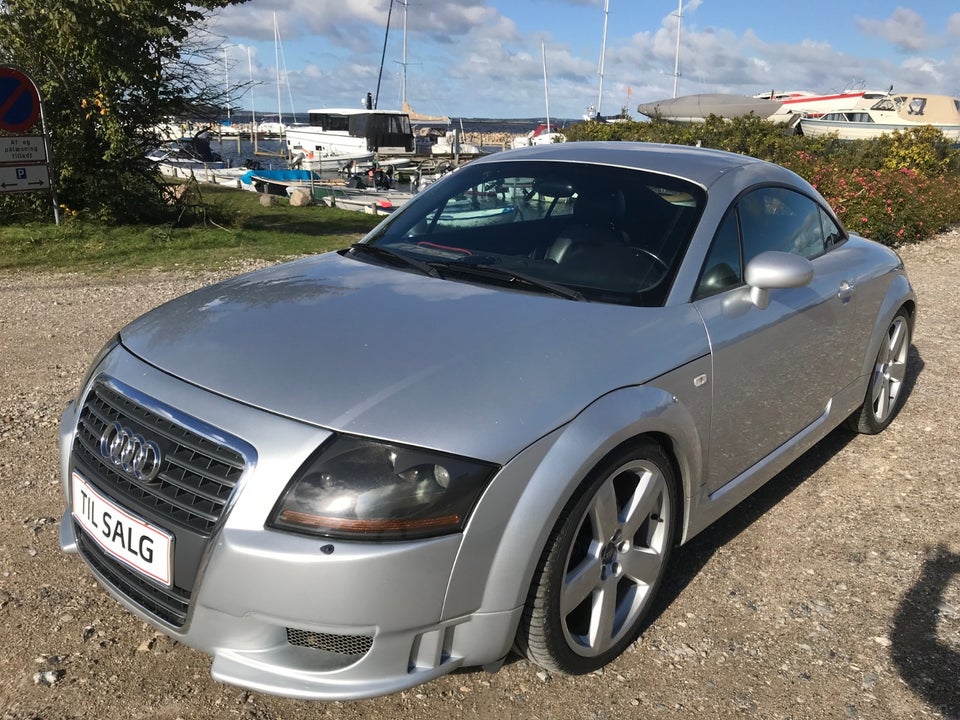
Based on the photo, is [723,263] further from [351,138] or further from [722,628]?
[351,138]

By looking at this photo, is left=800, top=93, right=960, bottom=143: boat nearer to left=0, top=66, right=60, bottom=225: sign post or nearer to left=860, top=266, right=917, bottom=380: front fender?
left=0, top=66, right=60, bottom=225: sign post

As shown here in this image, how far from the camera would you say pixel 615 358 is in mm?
2545

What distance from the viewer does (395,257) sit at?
3.41 m

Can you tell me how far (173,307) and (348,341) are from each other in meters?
0.85

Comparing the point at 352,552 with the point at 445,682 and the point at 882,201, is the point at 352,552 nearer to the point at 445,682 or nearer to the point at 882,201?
the point at 445,682

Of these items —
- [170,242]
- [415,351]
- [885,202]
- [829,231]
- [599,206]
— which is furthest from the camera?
[885,202]

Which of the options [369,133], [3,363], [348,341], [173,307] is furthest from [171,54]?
[369,133]

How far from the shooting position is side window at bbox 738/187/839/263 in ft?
11.3

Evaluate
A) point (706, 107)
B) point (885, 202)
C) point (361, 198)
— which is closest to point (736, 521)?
point (885, 202)

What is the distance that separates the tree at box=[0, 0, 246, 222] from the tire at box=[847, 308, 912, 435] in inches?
382

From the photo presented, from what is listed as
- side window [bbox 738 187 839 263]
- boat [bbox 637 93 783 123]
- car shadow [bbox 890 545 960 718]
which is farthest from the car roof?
boat [bbox 637 93 783 123]

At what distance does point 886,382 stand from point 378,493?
379 cm

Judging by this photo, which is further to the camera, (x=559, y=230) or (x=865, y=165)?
(x=865, y=165)

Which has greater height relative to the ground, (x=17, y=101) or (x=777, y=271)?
(x=17, y=101)
